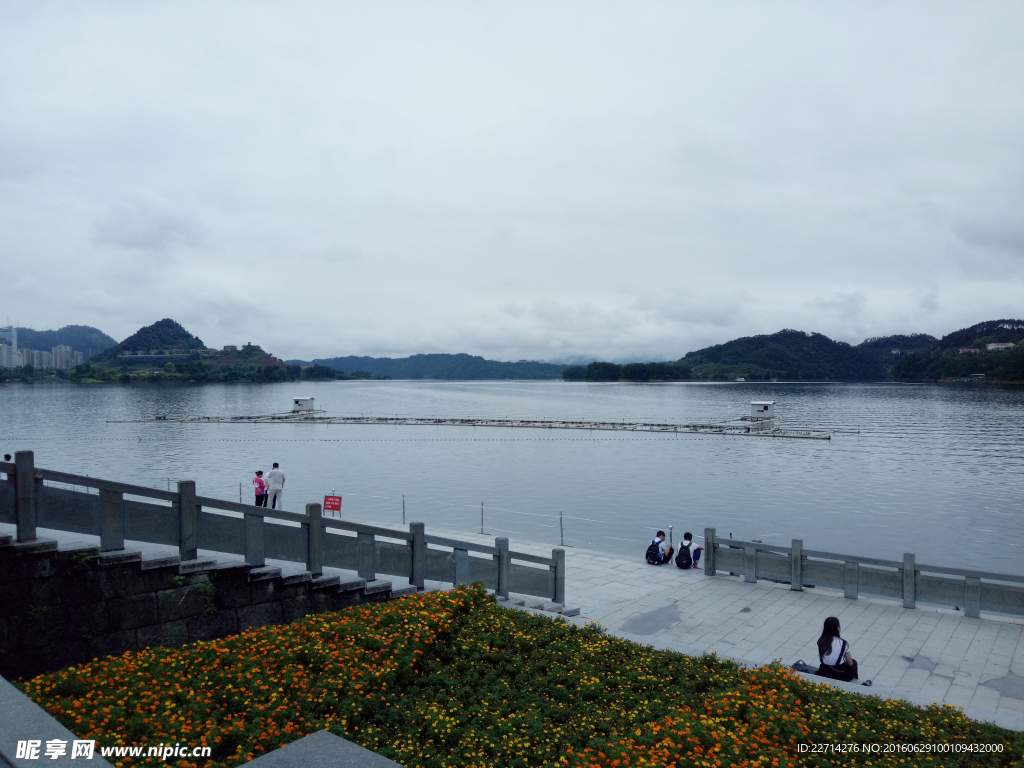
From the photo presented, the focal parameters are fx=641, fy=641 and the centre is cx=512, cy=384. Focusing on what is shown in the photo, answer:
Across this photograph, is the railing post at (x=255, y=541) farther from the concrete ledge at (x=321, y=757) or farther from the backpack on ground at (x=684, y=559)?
the backpack on ground at (x=684, y=559)

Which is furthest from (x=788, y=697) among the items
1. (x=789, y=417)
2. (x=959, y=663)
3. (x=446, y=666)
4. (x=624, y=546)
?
(x=789, y=417)

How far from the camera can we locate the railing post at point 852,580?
1623 cm

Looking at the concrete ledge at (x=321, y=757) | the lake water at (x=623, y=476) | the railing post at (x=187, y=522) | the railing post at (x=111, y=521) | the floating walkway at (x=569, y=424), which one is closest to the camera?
the concrete ledge at (x=321, y=757)

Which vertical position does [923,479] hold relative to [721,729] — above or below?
below

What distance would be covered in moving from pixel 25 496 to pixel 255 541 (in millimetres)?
3616

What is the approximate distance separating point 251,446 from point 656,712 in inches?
2455

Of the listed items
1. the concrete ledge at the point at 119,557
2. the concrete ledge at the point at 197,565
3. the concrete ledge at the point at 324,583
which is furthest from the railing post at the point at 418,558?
the concrete ledge at the point at 119,557

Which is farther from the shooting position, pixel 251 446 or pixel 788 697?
pixel 251 446

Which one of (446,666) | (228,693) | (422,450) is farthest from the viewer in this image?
(422,450)

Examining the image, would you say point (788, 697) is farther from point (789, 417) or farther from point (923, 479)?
point (789, 417)

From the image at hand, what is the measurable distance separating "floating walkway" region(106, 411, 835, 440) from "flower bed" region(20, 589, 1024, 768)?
6993 centimetres

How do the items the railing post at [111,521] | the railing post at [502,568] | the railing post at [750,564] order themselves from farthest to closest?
the railing post at [750,564] → the railing post at [502,568] → the railing post at [111,521]

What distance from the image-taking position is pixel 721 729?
7375 millimetres

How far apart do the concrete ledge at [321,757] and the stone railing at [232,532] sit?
24.8 feet
